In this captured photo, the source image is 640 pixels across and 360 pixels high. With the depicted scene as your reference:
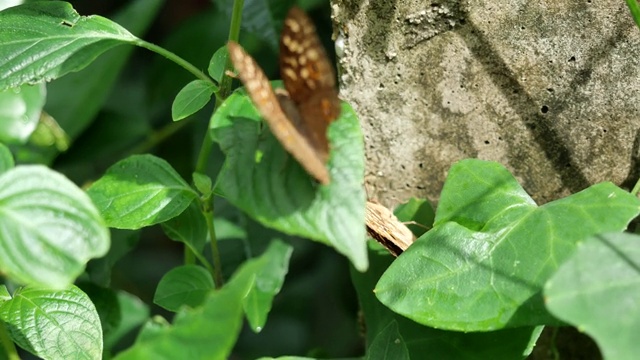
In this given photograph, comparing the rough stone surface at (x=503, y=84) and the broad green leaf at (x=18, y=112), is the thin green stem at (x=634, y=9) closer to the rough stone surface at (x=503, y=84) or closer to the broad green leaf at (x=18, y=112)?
Result: the rough stone surface at (x=503, y=84)

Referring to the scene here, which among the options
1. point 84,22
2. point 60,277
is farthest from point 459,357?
point 84,22

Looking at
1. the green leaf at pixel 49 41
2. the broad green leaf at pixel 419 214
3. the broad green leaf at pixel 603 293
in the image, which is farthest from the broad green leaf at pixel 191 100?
the broad green leaf at pixel 603 293

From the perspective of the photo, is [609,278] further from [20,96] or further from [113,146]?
[113,146]

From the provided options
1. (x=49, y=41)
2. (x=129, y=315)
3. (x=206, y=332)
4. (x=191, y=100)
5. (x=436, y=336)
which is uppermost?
(x=49, y=41)

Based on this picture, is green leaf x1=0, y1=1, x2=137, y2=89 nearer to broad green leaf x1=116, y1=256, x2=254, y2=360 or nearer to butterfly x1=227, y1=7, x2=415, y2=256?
butterfly x1=227, y1=7, x2=415, y2=256

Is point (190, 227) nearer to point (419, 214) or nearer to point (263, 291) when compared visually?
point (263, 291)

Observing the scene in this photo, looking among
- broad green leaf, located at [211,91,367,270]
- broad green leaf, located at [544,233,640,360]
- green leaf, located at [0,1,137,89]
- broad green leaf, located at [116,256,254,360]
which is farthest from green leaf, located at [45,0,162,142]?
broad green leaf, located at [544,233,640,360]

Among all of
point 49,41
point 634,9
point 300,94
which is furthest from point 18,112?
point 634,9

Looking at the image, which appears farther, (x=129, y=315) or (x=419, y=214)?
(x=129, y=315)

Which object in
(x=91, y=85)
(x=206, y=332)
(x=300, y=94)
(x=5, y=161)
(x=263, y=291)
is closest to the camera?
(x=206, y=332)
